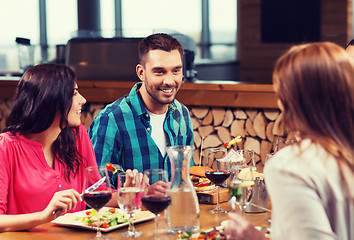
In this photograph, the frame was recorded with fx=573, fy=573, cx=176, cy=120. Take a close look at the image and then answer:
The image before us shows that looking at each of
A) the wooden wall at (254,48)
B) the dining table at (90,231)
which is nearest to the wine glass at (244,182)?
the dining table at (90,231)

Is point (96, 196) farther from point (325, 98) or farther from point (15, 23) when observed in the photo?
point (15, 23)

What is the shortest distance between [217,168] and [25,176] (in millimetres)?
824

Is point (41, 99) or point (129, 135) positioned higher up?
point (41, 99)

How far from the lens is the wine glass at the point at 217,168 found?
236 centimetres

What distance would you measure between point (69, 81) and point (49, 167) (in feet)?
1.29

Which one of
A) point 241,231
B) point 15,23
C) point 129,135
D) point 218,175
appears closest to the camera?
point 241,231

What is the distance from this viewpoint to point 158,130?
317 centimetres

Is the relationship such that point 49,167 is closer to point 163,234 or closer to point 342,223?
point 163,234

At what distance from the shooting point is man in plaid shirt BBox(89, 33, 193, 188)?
10.0ft

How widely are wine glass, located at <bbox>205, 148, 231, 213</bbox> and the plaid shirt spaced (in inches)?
28.2

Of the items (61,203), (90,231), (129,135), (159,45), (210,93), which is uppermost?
(159,45)

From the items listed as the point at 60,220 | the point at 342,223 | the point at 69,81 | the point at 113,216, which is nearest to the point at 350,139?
the point at 342,223

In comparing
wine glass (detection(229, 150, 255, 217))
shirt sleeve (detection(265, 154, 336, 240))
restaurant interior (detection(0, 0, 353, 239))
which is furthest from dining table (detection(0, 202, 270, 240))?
shirt sleeve (detection(265, 154, 336, 240))

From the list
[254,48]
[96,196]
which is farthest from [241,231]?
[254,48]
